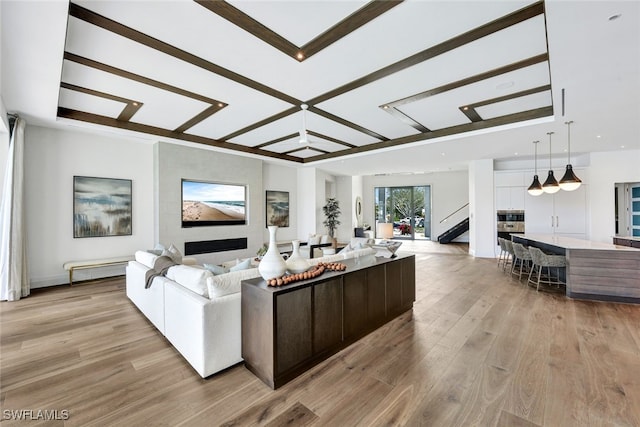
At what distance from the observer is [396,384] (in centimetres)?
217

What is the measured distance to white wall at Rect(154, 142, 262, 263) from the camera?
20.1 feet

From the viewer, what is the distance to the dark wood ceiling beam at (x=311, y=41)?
231 centimetres

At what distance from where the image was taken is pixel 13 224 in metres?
4.32

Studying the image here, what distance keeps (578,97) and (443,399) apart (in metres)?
4.19

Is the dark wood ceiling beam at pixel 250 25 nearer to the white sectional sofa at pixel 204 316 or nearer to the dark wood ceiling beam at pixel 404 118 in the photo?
the dark wood ceiling beam at pixel 404 118

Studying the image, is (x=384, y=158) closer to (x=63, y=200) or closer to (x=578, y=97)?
(x=578, y=97)

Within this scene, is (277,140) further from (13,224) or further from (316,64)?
(13,224)

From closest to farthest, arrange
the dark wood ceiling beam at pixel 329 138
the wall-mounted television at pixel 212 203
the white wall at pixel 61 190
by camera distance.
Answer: the white wall at pixel 61 190 → the dark wood ceiling beam at pixel 329 138 → the wall-mounted television at pixel 212 203

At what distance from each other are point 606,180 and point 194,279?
→ 941 cm

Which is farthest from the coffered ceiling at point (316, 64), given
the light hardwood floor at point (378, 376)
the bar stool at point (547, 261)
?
the light hardwood floor at point (378, 376)

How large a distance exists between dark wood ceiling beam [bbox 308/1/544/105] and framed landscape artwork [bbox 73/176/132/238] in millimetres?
4949

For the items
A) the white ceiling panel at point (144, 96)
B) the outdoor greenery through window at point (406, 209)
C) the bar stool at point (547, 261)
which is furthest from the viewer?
the outdoor greenery through window at point (406, 209)

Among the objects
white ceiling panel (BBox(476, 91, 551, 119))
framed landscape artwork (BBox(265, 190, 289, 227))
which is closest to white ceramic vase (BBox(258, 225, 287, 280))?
white ceiling panel (BBox(476, 91, 551, 119))

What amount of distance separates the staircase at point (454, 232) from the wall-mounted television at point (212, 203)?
8.41 metres
